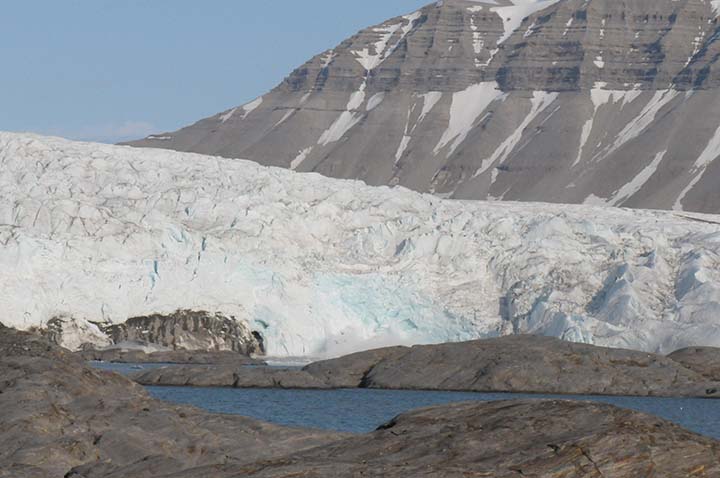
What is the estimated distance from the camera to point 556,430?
42.5ft

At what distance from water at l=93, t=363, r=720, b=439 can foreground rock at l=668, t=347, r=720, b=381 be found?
106 inches

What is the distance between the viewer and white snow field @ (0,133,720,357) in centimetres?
4675

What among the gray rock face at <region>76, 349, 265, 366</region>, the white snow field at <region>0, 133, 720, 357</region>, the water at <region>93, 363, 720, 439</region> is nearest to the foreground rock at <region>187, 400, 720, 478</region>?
the water at <region>93, 363, 720, 439</region>

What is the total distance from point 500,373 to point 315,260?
11394 millimetres

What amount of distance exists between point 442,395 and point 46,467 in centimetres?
2361

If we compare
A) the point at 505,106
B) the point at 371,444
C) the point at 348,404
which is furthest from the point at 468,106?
the point at 371,444

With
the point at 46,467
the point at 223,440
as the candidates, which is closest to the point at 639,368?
the point at 223,440

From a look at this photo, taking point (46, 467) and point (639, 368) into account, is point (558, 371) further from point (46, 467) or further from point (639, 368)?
point (46, 467)

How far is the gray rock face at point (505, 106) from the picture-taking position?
148 metres

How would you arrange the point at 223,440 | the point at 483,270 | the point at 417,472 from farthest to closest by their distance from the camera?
the point at 483,270, the point at 223,440, the point at 417,472

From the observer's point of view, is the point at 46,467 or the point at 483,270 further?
the point at 483,270

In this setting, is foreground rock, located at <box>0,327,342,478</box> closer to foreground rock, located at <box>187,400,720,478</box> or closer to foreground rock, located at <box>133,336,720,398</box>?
foreground rock, located at <box>187,400,720,478</box>

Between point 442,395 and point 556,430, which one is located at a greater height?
point 556,430

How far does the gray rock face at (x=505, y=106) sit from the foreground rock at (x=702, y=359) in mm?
96937
